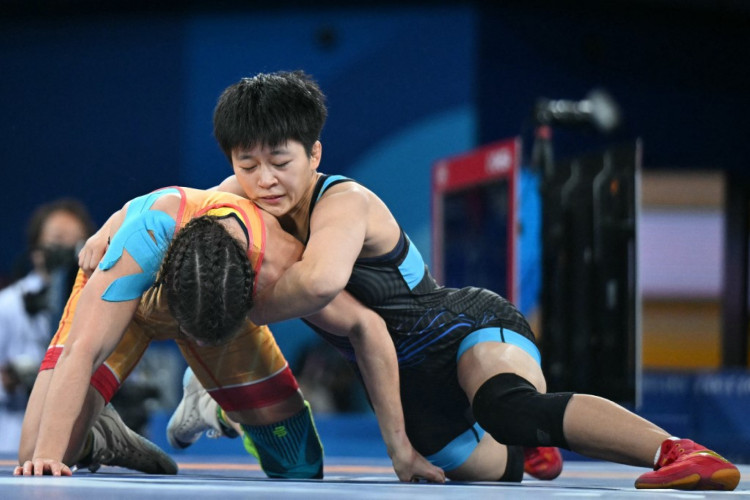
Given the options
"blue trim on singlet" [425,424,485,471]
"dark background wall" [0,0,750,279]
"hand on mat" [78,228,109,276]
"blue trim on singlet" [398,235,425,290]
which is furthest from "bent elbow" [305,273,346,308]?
"dark background wall" [0,0,750,279]

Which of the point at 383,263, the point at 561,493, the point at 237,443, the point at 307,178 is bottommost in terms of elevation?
the point at 237,443

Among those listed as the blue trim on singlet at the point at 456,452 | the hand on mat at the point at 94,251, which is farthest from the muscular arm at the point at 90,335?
the blue trim on singlet at the point at 456,452

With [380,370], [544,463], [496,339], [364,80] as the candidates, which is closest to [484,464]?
[544,463]

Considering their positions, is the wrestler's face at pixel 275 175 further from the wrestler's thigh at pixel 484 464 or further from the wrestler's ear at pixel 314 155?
the wrestler's thigh at pixel 484 464

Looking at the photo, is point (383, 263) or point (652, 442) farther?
point (383, 263)

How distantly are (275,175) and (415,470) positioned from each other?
72 centimetres

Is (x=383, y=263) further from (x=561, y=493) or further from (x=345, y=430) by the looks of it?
(x=345, y=430)

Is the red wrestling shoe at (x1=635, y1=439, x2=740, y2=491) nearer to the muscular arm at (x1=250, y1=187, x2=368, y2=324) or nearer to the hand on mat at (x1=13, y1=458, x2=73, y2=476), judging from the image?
the muscular arm at (x1=250, y1=187, x2=368, y2=324)

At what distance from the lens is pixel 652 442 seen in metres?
2.21

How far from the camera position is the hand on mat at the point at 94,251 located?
2.54 metres

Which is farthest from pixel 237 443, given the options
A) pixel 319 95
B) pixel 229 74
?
pixel 229 74

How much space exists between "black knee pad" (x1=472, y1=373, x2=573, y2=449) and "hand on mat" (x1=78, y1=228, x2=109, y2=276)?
903 millimetres

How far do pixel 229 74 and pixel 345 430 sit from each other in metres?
3.78

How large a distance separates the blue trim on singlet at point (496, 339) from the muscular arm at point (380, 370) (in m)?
0.20
